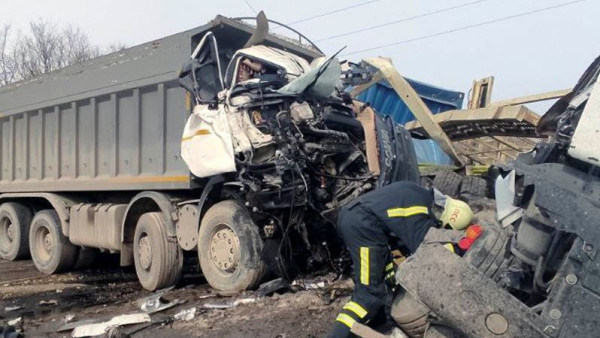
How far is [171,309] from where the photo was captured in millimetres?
5184

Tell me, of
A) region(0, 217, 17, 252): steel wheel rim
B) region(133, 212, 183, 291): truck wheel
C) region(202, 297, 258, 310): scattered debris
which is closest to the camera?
region(202, 297, 258, 310): scattered debris

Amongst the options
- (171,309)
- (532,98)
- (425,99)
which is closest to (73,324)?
(171,309)

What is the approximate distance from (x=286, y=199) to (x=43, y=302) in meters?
3.22

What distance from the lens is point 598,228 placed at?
8.01 ft

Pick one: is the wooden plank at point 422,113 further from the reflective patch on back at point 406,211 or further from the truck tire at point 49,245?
the truck tire at point 49,245

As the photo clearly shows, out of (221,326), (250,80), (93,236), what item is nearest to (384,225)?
(221,326)

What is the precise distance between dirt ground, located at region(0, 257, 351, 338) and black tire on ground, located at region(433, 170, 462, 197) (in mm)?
1837

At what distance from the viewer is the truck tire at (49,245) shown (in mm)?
8047

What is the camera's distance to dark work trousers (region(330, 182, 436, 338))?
3794mm

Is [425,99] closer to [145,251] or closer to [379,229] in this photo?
[145,251]

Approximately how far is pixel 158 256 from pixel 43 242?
347 cm

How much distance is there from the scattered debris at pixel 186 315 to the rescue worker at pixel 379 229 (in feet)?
4.85

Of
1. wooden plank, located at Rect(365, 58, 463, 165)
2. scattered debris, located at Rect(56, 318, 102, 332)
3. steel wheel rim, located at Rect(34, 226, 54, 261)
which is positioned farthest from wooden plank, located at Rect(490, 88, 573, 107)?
steel wheel rim, located at Rect(34, 226, 54, 261)

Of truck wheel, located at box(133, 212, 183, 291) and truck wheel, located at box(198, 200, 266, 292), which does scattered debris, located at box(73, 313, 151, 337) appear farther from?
truck wheel, located at box(133, 212, 183, 291)
